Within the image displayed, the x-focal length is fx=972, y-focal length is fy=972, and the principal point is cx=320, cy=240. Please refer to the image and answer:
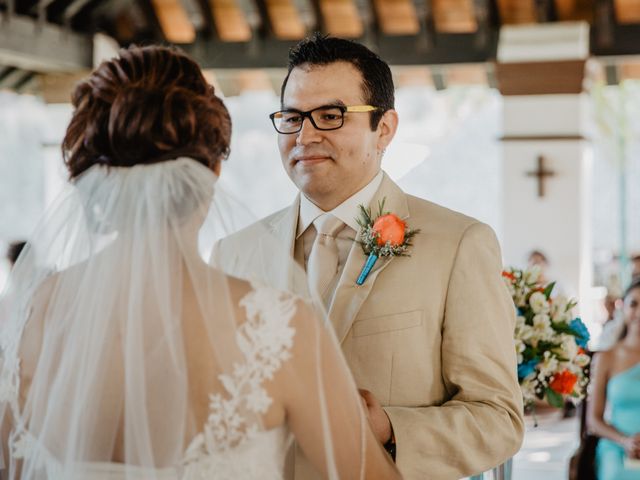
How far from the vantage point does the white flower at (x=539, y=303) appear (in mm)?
2945

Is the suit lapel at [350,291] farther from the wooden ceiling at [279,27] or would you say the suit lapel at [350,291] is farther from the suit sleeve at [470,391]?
the wooden ceiling at [279,27]

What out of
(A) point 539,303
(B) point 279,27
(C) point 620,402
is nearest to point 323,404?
(A) point 539,303

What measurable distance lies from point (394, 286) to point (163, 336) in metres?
0.79

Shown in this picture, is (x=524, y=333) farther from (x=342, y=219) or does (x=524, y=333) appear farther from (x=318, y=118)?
(x=318, y=118)

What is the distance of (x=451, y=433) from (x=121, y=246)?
0.88m

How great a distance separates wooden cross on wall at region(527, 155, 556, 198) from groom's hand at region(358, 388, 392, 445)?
6679 millimetres

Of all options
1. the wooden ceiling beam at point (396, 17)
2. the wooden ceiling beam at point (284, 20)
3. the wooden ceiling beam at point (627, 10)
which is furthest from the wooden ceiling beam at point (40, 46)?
the wooden ceiling beam at point (627, 10)

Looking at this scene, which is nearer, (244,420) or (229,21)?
(244,420)

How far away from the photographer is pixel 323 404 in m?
1.75

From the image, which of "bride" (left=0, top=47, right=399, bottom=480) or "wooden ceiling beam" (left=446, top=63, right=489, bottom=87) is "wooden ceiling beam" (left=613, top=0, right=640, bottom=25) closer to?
"wooden ceiling beam" (left=446, top=63, right=489, bottom=87)

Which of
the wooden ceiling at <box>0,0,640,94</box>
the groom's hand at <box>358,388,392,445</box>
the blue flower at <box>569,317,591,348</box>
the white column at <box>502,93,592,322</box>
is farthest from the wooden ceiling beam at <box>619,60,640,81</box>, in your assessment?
the groom's hand at <box>358,388,392,445</box>

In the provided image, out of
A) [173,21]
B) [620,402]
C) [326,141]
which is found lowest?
[620,402]

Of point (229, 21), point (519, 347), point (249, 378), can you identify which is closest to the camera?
point (249, 378)

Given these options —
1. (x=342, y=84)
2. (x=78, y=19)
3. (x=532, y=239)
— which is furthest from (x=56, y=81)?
(x=342, y=84)
